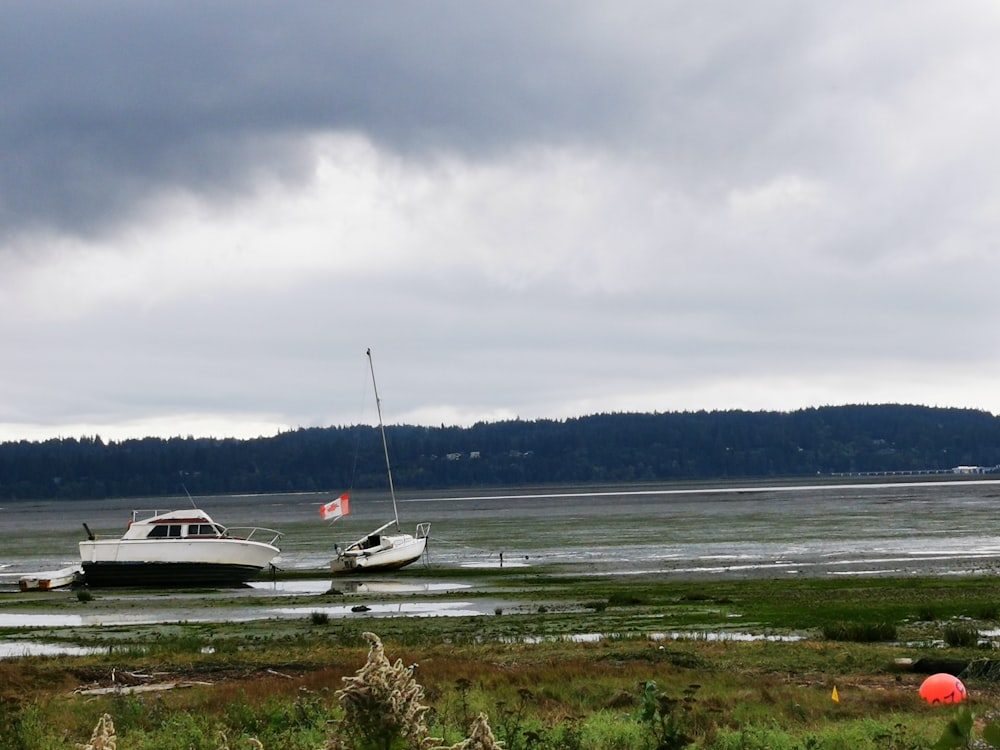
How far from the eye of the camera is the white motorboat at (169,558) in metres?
55.8

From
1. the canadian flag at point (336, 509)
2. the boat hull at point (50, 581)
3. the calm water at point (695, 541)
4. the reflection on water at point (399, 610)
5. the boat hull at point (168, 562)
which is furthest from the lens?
the canadian flag at point (336, 509)

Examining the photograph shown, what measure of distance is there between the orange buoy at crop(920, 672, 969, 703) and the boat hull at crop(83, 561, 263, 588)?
4261 cm

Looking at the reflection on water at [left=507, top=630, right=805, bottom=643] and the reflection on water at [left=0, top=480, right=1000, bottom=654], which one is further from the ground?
the reflection on water at [left=507, top=630, right=805, bottom=643]

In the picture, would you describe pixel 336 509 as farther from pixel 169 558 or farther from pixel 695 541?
pixel 695 541

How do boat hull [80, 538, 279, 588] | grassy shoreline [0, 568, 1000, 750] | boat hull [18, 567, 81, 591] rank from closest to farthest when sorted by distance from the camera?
1. grassy shoreline [0, 568, 1000, 750]
2. boat hull [18, 567, 81, 591]
3. boat hull [80, 538, 279, 588]

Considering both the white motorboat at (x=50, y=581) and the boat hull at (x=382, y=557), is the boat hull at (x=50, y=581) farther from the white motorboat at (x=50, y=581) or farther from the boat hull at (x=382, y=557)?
the boat hull at (x=382, y=557)

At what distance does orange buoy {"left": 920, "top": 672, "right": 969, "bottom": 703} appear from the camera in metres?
17.3

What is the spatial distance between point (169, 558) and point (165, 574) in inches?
Answer: 30.1

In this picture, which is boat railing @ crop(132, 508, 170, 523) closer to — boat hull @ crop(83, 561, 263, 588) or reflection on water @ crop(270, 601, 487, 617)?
boat hull @ crop(83, 561, 263, 588)

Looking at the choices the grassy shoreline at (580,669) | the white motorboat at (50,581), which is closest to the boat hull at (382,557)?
the white motorboat at (50,581)

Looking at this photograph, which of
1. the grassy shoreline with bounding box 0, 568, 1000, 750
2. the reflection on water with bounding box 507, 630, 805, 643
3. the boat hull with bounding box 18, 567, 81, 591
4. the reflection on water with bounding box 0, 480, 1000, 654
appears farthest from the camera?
the boat hull with bounding box 18, 567, 81, 591

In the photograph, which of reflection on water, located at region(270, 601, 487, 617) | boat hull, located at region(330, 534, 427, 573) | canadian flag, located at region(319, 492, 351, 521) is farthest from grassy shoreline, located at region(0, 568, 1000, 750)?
canadian flag, located at region(319, 492, 351, 521)

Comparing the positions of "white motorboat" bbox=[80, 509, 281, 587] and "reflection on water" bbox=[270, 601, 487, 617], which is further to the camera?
"white motorboat" bbox=[80, 509, 281, 587]

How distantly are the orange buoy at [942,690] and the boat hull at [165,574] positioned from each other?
42.6 metres
